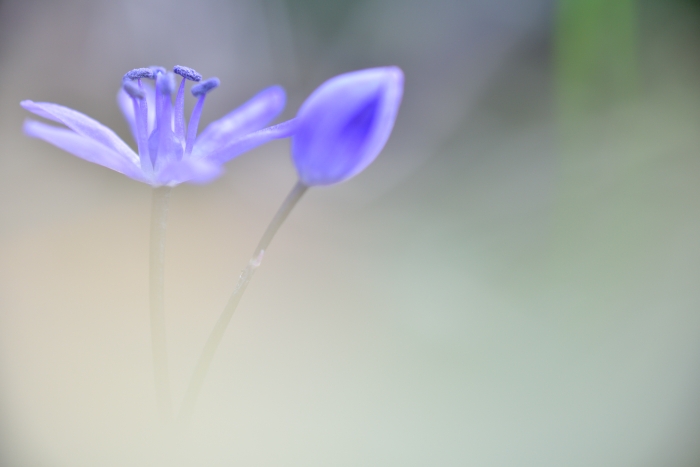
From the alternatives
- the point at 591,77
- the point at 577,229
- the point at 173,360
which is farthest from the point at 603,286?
the point at 173,360

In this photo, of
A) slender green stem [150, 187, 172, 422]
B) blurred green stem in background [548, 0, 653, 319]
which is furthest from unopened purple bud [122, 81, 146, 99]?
blurred green stem in background [548, 0, 653, 319]

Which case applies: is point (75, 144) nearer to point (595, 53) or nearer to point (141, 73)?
point (141, 73)

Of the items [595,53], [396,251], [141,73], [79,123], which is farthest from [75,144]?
[595,53]

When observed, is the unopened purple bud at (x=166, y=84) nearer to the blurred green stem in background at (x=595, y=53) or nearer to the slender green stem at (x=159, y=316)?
the slender green stem at (x=159, y=316)

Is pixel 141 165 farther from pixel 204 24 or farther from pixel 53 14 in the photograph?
pixel 204 24

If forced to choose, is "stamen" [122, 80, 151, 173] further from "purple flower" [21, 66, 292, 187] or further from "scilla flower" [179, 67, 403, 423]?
"scilla flower" [179, 67, 403, 423]
